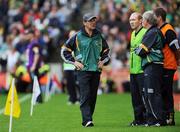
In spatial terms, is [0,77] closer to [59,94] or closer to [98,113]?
[59,94]

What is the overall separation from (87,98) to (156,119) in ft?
4.87

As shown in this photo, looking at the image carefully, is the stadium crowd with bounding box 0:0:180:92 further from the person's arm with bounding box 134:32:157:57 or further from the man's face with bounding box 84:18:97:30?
the person's arm with bounding box 134:32:157:57

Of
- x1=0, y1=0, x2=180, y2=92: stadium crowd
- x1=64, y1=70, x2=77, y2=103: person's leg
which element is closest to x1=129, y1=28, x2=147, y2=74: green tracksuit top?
x1=64, y1=70, x2=77, y2=103: person's leg

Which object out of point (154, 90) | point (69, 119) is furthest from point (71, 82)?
point (154, 90)

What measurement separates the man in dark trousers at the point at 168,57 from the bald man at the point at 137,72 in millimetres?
466

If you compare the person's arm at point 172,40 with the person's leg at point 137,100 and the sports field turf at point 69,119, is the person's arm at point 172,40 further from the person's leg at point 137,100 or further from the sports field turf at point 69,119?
the sports field turf at point 69,119

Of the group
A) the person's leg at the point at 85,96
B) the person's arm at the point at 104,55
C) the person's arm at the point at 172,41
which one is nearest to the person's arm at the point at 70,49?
the person's leg at the point at 85,96

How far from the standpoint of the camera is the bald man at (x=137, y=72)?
637 inches

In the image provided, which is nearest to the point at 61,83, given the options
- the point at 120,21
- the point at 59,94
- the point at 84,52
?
the point at 59,94

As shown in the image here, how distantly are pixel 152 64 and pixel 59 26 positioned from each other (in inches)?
767

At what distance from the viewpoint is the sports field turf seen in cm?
1555

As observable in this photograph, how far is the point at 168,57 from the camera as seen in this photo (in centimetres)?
1642

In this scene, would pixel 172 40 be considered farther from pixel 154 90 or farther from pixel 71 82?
pixel 71 82

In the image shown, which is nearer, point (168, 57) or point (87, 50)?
point (87, 50)
